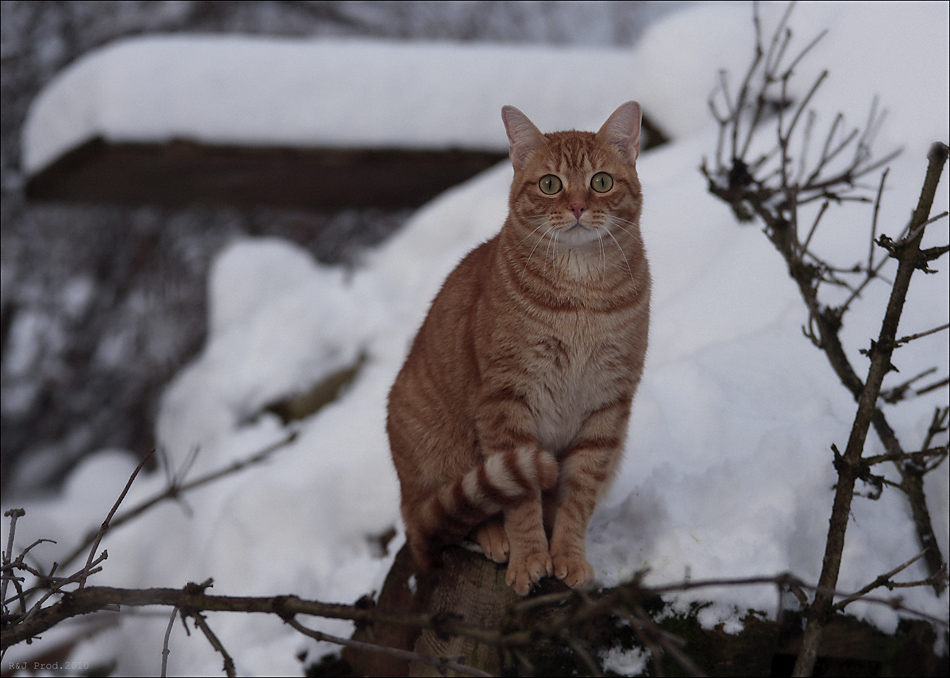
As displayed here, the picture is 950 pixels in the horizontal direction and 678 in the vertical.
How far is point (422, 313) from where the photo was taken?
156 inches

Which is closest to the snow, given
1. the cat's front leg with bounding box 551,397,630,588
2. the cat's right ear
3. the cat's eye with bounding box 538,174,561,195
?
the cat's front leg with bounding box 551,397,630,588

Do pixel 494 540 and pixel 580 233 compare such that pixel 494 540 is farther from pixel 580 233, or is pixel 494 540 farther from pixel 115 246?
pixel 115 246

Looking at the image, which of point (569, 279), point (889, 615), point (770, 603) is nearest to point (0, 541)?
point (569, 279)

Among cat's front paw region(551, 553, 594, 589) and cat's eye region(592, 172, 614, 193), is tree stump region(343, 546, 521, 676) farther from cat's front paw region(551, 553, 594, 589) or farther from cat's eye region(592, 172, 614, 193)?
cat's eye region(592, 172, 614, 193)

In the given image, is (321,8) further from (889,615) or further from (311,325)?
(889,615)

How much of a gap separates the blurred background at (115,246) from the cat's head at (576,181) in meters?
3.61

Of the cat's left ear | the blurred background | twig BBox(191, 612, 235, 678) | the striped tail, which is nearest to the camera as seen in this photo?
twig BBox(191, 612, 235, 678)

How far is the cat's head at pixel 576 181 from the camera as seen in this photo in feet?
5.96

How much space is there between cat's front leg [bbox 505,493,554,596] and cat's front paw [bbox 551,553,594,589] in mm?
21

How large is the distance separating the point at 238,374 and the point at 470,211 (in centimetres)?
153

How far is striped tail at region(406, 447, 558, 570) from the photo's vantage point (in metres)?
1.55

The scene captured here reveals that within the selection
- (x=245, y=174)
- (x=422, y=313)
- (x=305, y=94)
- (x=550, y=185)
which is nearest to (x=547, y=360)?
(x=550, y=185)

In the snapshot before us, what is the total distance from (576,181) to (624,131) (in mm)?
214

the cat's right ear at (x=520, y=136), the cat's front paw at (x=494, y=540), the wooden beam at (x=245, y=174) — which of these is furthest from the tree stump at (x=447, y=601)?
the wooden beam at (x=245, y=174)
